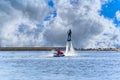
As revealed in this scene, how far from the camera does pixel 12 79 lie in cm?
6231

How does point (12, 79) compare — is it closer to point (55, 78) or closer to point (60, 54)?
point (55, 78)

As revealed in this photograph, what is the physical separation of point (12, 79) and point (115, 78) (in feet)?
53.4

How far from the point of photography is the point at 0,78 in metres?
63.3

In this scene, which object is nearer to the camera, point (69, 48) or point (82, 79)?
point (82, 79)

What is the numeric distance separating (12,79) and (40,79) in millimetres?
4330

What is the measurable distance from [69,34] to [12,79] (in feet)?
287

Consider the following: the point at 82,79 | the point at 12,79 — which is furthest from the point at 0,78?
the point at 82,79

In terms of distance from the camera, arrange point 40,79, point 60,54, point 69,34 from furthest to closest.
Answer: point 60,54
point 69,34
point 40,79

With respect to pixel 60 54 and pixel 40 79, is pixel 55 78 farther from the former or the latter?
pixel 60 54

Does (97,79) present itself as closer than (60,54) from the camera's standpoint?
Yes

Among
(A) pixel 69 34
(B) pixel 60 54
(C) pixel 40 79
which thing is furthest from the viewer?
(B) pixel 60 54

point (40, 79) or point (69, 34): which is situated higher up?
point (69, 34)

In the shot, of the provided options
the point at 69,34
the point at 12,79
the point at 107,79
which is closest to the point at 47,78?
the point at 12,79

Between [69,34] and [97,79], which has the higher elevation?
[69,34]
